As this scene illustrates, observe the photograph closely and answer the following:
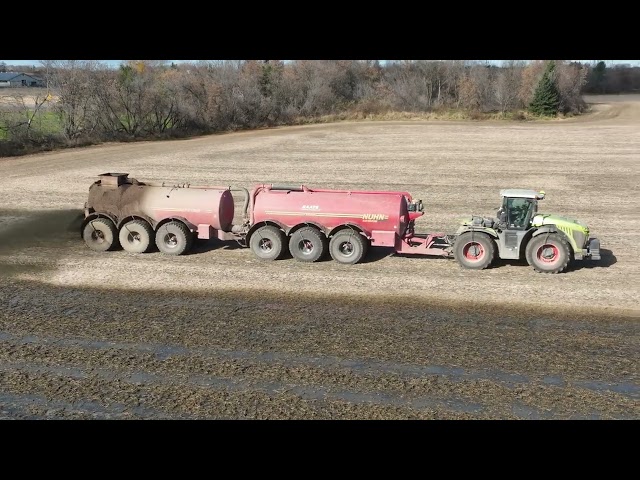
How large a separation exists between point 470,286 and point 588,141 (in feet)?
112

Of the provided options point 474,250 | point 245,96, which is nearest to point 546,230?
point 474,250

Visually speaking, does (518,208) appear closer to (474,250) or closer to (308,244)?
(474,250)

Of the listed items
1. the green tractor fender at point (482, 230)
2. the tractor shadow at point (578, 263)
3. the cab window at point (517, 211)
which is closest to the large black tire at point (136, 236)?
the green tractor fender at point (482, 230)

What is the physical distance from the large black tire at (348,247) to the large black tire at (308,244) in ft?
0.96

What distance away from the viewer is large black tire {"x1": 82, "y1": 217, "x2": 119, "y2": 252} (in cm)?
1816

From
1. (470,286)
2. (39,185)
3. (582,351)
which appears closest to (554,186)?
(470,286)

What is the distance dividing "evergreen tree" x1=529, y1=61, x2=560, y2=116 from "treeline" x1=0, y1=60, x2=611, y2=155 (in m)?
0.15

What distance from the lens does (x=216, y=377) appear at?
10578 millimetres

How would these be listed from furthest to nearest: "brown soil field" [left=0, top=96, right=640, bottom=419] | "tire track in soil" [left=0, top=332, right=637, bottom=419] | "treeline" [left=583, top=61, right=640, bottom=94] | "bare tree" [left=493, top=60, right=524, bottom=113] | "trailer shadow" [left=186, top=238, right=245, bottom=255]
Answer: "treeline" [left=583, top=61, right=640, bottom=94]
"bare tree" [left=493, top=60, right=524, bottom=113]
"trailer shadow" [left=186, top=238, right=245, bottom=255]
"brown soil field" [left=0, top=96, right=640, bottom=419]
"tire track in soil" [left=0, top=332, right=637, bottom=419]

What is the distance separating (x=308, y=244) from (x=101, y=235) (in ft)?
21.8

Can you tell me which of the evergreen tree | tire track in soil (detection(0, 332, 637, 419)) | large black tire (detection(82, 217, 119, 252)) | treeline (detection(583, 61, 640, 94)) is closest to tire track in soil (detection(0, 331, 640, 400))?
tire track in soil (detection(0, 332, 637, 419))

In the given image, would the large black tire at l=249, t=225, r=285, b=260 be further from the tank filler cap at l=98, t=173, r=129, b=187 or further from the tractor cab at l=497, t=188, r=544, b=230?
the tractor cab at l=497, t=188, r=544, b=230

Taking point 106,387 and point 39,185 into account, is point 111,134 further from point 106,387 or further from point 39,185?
point 106,387

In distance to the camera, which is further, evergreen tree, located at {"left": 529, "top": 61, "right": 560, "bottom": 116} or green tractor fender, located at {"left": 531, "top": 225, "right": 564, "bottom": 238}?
evergreen tree, located at {"left": 529, "top": 61, "right": 560, "bottom": 116}
